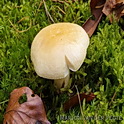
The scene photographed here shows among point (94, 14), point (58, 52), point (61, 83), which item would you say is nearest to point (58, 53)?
point (58, 52)

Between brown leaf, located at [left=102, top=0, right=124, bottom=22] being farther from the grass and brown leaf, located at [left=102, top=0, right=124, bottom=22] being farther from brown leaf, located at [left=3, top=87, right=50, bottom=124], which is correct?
brown leaf, located at [left=3, top=87, right=50, bottom=124]

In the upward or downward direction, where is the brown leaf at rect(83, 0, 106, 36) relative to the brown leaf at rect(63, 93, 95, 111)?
upward

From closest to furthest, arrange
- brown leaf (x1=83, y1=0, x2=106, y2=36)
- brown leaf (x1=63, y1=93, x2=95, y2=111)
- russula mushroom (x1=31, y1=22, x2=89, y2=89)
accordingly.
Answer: russula mushroom (x1=31, y1=22, x2=89, y2=89)
brown leaf (x1=63, y1=93, x2=95, y2=111)
brown leaf (x1=83, y1=0, x2=106, y2=36)

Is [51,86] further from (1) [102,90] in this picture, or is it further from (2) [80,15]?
(2) [80,15]

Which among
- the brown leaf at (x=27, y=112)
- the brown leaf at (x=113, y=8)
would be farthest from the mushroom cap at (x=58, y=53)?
the brown leaf at (x=113, y=8)

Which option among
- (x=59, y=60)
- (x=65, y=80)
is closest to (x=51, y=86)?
(x=65, y=80)

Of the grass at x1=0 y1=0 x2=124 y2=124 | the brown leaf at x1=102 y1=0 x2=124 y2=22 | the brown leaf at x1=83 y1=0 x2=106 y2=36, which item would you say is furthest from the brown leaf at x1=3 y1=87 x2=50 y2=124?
the brown leaf at x1=102 y1=0 x2=124 y2=22
